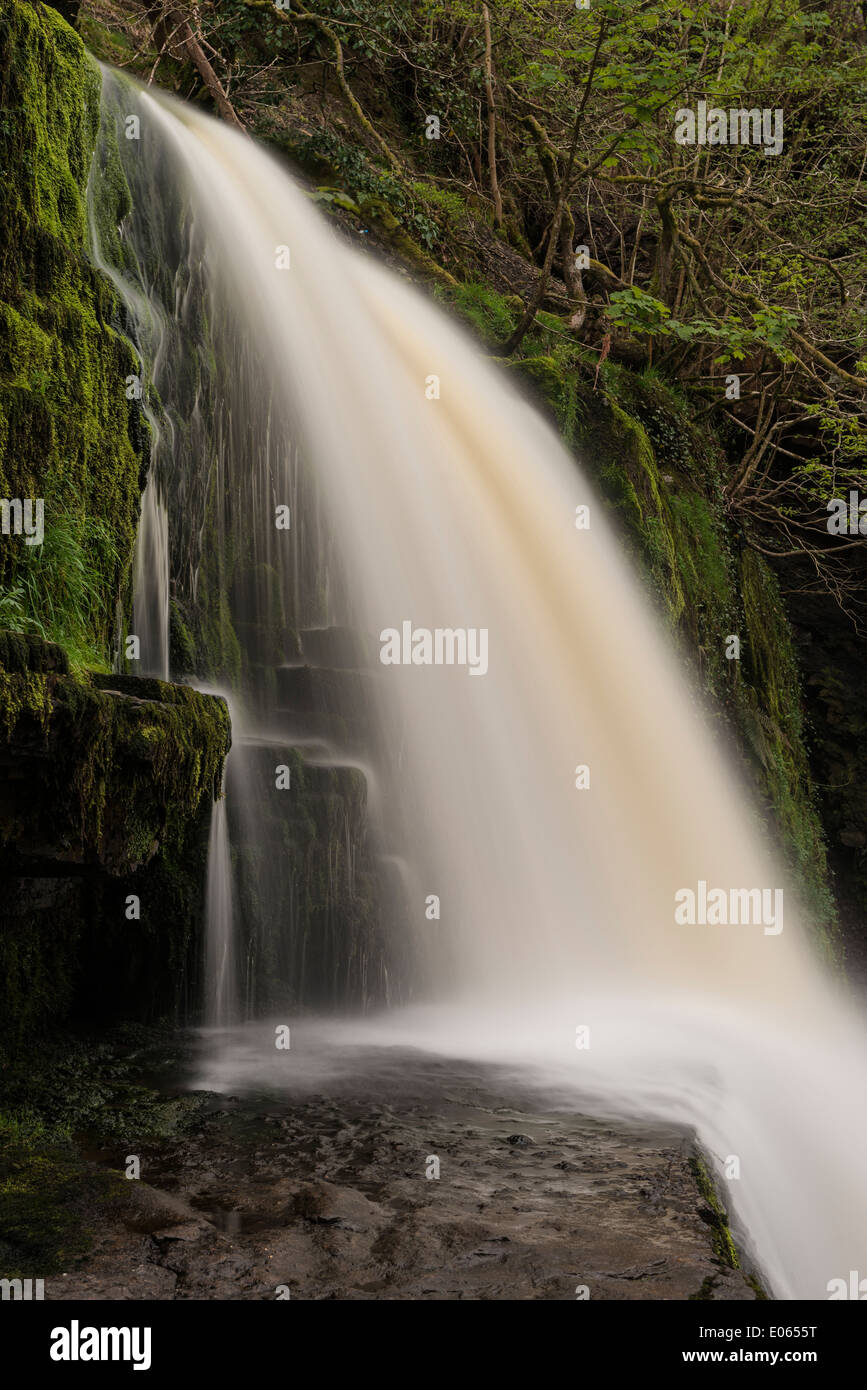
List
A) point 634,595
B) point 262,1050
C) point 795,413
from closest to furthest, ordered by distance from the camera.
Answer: point 262,1050 < point 634,595 < point 795,413

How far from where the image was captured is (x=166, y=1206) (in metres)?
3.48

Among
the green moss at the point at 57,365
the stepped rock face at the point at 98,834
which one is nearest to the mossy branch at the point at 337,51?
the green moss at the point at 57,365

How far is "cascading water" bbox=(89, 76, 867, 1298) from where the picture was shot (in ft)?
22.5

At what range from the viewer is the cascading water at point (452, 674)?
6844 mm

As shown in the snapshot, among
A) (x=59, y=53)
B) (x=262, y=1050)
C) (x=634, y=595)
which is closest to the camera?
(x=262, y=1050)

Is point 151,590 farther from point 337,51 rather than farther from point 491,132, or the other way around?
point 491,132

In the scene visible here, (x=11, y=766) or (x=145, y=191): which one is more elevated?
(x=145, y=191)

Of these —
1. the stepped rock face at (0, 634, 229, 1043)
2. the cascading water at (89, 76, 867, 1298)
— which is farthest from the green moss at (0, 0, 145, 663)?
the cascading water at (89, 76, 867, 1298)

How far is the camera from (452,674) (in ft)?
27.6

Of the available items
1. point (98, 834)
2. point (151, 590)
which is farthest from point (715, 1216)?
point (151, 590)

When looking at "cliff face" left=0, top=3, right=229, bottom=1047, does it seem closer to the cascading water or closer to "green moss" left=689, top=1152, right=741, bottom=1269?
the cascading water

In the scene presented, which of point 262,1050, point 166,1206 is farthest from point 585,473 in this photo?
point 166,1206
